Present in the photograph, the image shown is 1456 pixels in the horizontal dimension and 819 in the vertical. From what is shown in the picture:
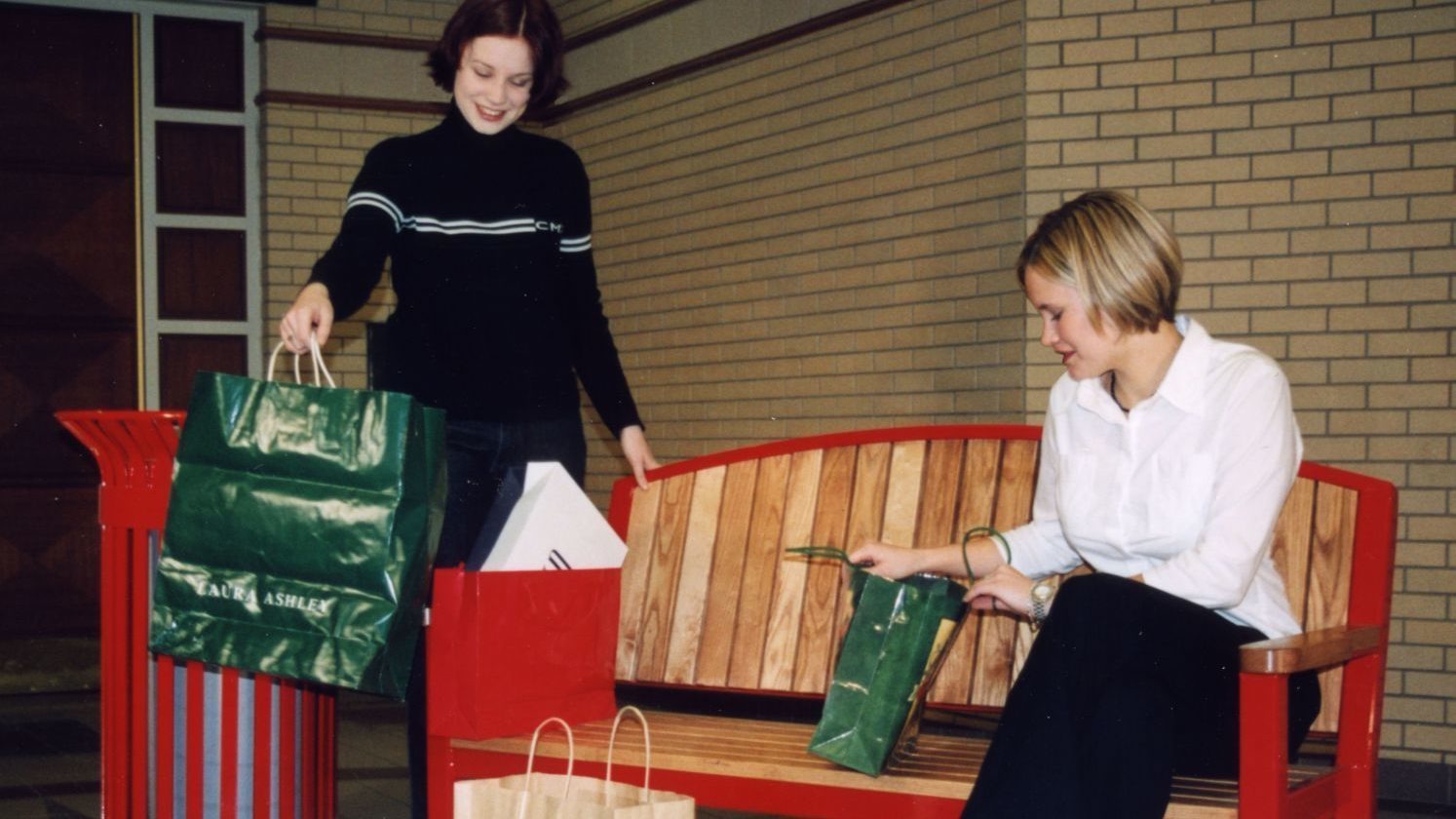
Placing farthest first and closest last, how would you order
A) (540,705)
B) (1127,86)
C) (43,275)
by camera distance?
(43,275), (1127,86), (540,705)

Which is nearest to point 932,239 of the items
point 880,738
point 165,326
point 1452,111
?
point 1452,111

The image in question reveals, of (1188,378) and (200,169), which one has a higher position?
(200,169)

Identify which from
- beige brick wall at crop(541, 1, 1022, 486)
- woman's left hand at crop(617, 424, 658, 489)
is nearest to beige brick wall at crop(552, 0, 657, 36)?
beige brick wall at crop(541, 1, 1022, 486)

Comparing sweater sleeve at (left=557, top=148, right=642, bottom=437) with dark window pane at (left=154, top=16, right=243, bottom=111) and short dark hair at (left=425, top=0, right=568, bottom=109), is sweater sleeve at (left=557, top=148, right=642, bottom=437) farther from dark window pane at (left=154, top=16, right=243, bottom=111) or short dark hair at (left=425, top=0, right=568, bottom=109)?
dark window pane at (left=154, top=16, right=243, bottom=111)

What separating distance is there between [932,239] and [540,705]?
3806mm

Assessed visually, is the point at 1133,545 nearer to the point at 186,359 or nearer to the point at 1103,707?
the point at 1103,707

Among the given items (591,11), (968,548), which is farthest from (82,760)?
(591,11)

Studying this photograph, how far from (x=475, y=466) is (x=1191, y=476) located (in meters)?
1.38

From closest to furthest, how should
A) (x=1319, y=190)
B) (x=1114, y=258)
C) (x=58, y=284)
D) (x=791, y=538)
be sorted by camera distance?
(x=1114, y=258) → (x=791, y=538) → (x=1319, y=190) → (x=58, y=284)

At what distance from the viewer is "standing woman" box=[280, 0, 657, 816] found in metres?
3.07

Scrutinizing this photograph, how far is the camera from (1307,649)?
8.18 ft

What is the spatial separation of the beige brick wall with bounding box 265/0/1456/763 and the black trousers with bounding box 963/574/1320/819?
3.34 m

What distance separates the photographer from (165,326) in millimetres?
8734

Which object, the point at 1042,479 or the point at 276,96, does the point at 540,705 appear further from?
the point at 276,96
